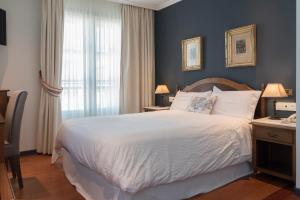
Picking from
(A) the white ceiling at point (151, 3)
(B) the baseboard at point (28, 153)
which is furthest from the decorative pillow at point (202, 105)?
(B) the baseboard at point (28, 153)

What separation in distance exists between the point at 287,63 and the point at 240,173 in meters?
1.50

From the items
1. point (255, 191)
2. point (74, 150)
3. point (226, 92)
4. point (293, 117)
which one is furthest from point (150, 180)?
point (226, 92)

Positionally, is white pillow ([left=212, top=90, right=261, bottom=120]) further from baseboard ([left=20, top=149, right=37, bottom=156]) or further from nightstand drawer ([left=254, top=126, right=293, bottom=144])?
baseboard ([left=20, top=149, right=37, bottom=156])

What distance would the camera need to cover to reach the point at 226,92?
12.3 feet

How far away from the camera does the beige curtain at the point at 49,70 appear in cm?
420

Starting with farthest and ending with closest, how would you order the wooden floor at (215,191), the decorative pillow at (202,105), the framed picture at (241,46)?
the decorative pillow at (202,105), the framed picture at (241,46), the wooden floor at (215,191)

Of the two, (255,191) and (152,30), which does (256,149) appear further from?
(152,30)

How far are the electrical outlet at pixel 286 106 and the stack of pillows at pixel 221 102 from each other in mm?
276

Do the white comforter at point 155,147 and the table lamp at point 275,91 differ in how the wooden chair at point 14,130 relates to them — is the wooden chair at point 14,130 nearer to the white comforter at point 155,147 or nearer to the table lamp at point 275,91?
the white comforter at point 155,147

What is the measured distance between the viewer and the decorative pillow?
3714mm

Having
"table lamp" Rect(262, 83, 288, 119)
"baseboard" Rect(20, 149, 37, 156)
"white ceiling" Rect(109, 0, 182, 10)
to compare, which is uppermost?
"white ceiling" Rect(109, 0, 182, 10)

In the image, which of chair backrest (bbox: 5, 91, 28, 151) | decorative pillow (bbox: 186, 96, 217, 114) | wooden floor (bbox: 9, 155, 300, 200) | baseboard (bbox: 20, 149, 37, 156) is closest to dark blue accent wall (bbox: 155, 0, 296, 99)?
decorative pillow (bbox: 186, 96, 217, 114)

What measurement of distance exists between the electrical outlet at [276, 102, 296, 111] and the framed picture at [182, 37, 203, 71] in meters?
1.53

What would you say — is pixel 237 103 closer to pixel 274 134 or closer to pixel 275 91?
pixel 275 91
